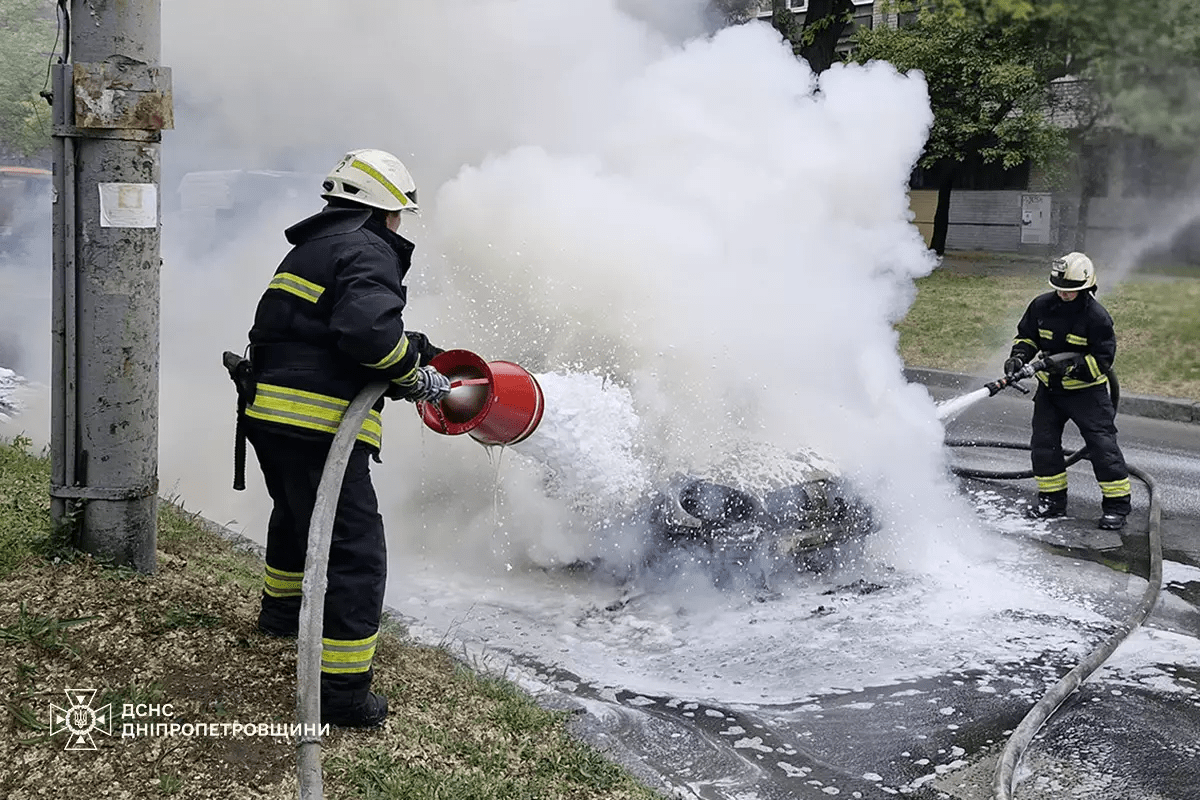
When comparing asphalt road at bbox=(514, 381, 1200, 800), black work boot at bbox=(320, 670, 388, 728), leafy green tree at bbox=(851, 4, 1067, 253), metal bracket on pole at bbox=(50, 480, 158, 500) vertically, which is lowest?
asphalt road at bbox=(514, 381, 1200, 800)

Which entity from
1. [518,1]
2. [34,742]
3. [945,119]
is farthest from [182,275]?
[945,119]

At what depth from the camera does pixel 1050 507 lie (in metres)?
6.52

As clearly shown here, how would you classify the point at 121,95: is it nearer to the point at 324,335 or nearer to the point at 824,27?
the point at 324,335

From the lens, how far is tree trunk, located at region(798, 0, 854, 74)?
13305mm

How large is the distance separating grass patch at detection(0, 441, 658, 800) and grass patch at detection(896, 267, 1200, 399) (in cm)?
416

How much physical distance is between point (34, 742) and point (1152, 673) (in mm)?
3658

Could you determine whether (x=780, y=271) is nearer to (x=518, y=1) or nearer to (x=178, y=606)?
(x=518, y=1)

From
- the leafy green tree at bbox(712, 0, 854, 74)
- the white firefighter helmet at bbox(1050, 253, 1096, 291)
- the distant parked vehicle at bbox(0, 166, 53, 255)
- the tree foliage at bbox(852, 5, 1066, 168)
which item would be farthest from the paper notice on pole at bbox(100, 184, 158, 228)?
the distant parked vehicle at bbox(0, 166, 53, 255)

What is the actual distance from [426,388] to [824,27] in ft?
37.2

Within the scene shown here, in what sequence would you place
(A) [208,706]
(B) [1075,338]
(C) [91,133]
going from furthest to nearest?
(B) [1075,338], (C) [91,133], (A) [208,706]

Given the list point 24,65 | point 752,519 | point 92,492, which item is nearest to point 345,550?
point 92,492

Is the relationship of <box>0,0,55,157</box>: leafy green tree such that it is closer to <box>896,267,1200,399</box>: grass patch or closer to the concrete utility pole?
the concrete utility pole

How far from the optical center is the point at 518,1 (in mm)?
6090

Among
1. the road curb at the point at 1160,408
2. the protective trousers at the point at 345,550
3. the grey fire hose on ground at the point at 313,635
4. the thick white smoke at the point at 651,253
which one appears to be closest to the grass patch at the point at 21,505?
the thick white smoke at the point at 651,253
